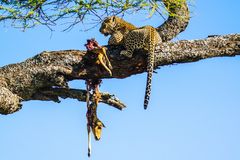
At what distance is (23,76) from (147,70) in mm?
1319

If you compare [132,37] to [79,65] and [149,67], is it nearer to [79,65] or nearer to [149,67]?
[149,67]

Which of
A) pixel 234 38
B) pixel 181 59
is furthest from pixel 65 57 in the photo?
pixel 234 38

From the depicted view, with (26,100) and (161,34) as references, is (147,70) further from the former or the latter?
(26,100)

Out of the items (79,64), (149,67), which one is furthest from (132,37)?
(79,64)

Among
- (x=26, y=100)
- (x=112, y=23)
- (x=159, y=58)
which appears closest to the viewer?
(x=159, y=58)

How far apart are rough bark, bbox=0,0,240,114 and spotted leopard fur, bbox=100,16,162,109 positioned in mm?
84

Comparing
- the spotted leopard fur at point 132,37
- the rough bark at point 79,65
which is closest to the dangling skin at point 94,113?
the rough bark at point 79,65

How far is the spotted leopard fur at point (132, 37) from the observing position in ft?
21.0

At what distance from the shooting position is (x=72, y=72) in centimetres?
647

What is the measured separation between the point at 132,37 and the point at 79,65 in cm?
74

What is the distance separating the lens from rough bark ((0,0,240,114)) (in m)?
6.43

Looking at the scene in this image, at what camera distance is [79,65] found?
6473 millimetres

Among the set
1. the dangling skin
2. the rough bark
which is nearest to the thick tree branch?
the rough bark

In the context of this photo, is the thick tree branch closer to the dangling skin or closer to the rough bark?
the rough bark
